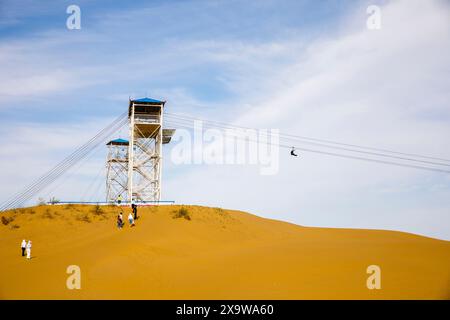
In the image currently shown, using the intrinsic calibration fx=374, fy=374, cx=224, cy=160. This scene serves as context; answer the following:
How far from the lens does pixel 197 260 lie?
2045cm

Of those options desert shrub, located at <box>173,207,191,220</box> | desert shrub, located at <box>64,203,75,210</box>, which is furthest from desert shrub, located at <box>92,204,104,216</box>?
desert shrub, located at <box>173,207,191,220</box>

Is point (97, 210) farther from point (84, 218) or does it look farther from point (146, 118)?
point (146, 118)

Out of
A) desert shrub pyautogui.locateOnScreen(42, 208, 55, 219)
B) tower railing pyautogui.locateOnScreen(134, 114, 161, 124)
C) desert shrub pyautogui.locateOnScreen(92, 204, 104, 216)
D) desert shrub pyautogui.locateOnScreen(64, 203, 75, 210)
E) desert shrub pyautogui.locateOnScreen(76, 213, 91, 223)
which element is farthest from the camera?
tower railing pyautogui.locateOnScreen(134, 114, 161, 124)

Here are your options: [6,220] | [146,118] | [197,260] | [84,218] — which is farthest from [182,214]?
[146,118]

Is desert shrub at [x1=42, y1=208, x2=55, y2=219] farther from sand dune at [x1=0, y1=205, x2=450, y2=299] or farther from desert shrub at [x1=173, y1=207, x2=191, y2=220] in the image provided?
desert shrub at [x1=173, y1=207, x2=191, y2=220]

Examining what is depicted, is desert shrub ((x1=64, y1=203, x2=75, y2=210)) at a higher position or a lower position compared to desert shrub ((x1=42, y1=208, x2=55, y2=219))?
higher

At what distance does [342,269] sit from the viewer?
17688 mm

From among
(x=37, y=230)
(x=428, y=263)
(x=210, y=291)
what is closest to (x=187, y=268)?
(x=210, y=291)

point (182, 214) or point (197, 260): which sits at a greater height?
point (182, 214)

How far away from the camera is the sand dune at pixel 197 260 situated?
15523mm

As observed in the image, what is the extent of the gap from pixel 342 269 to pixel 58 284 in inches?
518

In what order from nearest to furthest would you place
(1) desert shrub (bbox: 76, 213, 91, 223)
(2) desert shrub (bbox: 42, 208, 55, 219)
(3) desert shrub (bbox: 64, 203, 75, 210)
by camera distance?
(1) desert shrub (bbox: 76, 213, 91, 223), (2) desert shrub (bbox: 42, 208, 55, 219), (3) desert shrub (bbox: 64, 203, 75, 210)

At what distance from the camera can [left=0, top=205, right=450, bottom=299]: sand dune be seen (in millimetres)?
15523

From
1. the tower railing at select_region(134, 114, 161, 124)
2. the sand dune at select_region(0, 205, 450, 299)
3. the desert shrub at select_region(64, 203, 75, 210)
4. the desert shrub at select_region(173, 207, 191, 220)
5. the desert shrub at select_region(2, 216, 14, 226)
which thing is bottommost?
the sand dune at select_region(0, 205, 450, 299)
